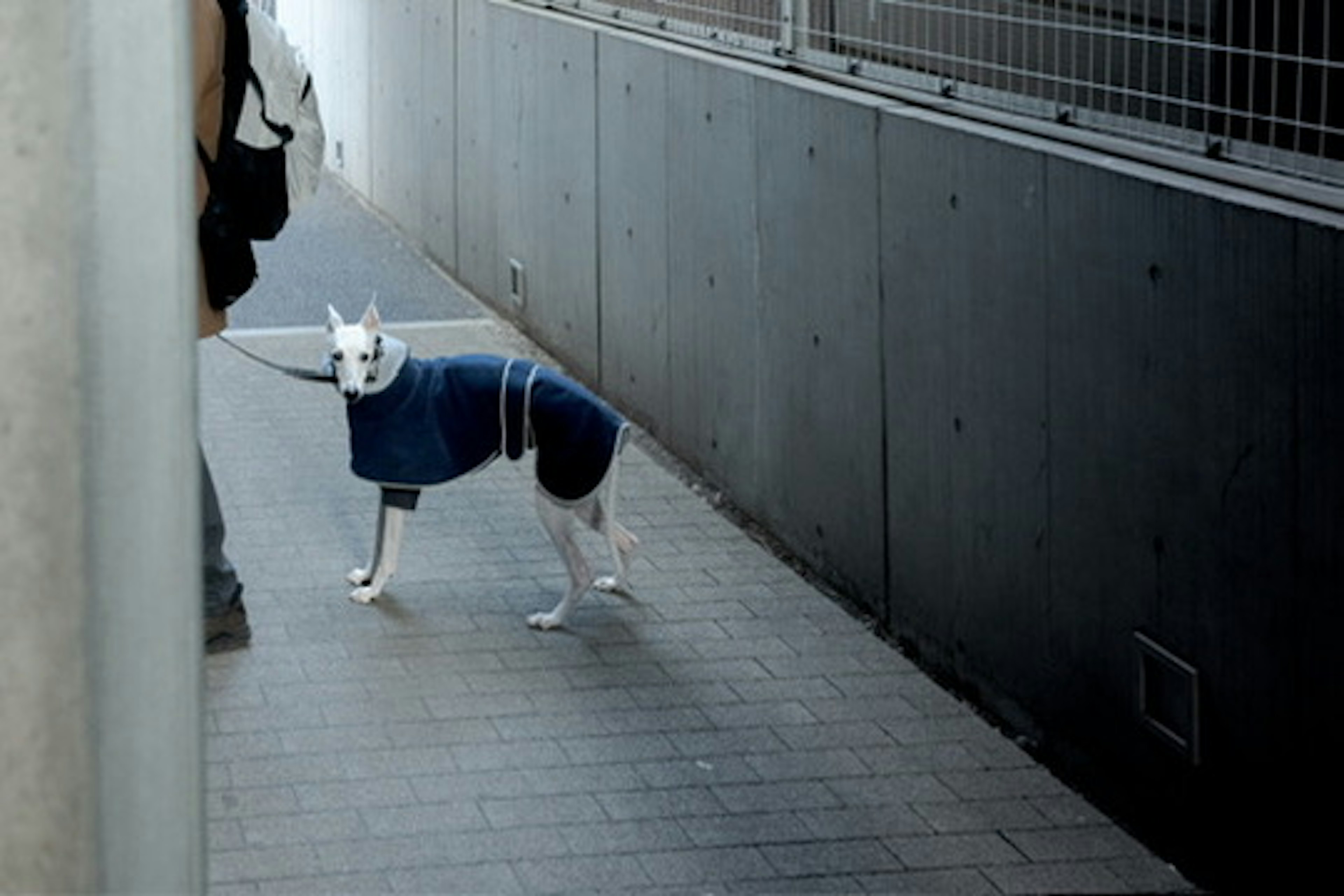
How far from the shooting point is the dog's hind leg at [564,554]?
27.1 ft

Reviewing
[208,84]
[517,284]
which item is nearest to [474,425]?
[208,84]

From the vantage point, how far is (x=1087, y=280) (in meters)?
6.60

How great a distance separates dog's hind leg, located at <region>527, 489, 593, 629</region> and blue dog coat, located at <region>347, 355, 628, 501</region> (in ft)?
0.17

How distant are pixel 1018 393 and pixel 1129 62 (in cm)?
92

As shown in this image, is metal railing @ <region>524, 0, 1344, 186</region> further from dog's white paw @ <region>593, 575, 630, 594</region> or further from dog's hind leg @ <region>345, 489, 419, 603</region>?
dog's hind leg @ <region>345, 489, 419, 603</region>

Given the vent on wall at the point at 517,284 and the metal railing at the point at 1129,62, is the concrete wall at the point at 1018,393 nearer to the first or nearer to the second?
the metal railing at the point at 1129,62

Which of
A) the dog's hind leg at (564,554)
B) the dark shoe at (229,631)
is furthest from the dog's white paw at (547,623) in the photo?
the dark shoe at (229,631)

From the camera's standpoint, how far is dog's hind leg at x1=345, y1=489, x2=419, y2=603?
8.32 meters

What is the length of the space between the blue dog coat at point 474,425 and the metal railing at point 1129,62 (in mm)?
1532

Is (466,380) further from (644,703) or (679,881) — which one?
(679,881)

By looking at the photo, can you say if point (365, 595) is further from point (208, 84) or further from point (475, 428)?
point (208, 84)

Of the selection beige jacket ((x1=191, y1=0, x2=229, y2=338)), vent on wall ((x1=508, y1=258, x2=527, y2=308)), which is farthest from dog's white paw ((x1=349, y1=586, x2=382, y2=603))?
vent on wall ((x1=508, y1=258, x2=527, y2=308))

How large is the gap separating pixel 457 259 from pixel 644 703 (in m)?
8.59

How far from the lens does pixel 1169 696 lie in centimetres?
620
